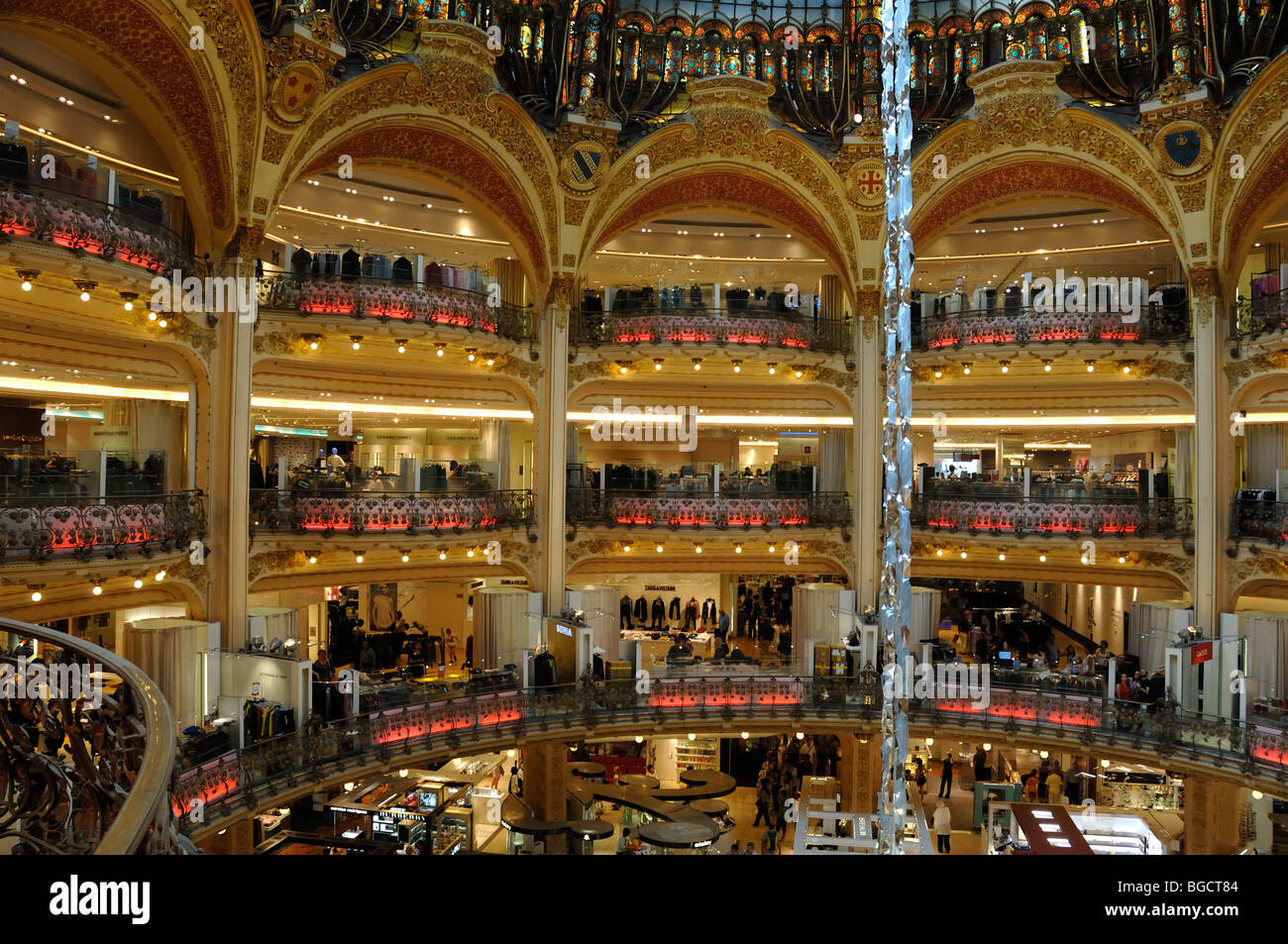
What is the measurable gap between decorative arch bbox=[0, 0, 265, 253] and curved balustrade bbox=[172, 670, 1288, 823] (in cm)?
975

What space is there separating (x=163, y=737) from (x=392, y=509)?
1563 centimetres

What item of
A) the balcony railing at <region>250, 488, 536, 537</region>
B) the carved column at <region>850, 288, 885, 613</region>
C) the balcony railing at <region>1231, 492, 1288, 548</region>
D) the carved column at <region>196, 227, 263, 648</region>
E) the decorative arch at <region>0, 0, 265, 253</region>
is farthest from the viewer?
the carved column at <region>850, 288, 885, 613</region>

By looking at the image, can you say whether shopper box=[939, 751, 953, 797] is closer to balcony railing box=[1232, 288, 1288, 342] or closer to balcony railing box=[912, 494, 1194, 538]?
balcony railing box=[912, 494, 1194, 538]

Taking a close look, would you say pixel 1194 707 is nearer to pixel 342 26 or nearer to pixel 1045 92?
pixel 1045 92

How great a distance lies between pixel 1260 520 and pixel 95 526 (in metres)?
22.6

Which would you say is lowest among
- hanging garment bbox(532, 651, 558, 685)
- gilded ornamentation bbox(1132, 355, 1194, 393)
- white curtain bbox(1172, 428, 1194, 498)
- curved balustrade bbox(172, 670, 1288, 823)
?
curved balustrade bbox(172, 670, 1288, 823)

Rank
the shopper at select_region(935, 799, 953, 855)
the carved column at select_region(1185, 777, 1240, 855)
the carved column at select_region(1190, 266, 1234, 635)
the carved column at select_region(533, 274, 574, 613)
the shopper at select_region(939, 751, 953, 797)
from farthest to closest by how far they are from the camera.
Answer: the carved column at select_region(533, 274, 574, 613) < the shopper at select_region(939, 751, 953, 797) < the carved column at select_region(1190, 266, 1234, 635) < the carved column at select_region(1185, 777, 1240, 855) < the shopper at select_region(935, 799, 953, 855)

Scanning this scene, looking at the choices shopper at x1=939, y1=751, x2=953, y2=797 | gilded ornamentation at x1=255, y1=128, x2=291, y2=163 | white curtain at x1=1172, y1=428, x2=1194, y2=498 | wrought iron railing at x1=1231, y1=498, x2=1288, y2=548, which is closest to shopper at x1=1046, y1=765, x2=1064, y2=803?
shopper at x1=939, y1=751, x2=953, y2=797

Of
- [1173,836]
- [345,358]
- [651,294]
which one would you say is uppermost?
[651,294]

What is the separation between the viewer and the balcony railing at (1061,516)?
2200 cm

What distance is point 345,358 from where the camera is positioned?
21953 millimetres

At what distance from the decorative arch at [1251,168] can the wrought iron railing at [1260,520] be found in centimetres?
506

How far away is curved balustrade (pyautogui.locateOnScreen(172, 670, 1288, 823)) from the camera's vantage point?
15367 millimetres
